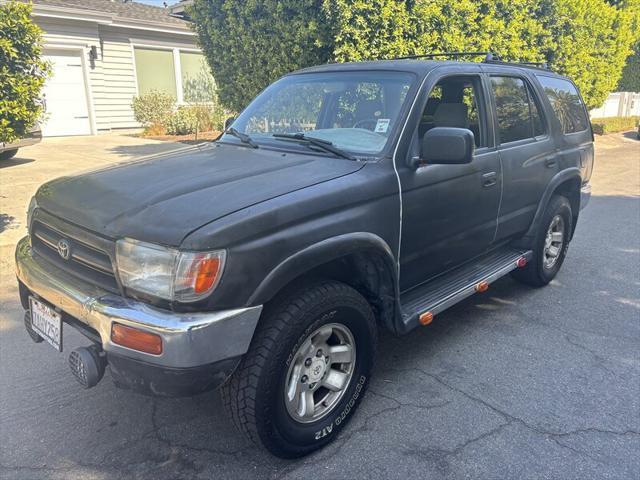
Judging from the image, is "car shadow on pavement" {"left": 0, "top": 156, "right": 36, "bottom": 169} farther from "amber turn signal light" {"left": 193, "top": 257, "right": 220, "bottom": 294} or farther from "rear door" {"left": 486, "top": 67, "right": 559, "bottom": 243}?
"amber turn signal light" {"left": 193, "top": 257, "right": 220, "bottom": 294}

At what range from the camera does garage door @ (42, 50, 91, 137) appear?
14766mm

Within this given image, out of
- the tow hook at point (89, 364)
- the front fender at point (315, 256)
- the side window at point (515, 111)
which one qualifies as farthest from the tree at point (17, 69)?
the side window at point (515, 111)

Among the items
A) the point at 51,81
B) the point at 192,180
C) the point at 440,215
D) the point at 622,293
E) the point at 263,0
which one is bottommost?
the point at 622,293

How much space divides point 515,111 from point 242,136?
223 centimetres

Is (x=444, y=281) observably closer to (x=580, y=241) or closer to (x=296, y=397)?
(x=296, y=397)

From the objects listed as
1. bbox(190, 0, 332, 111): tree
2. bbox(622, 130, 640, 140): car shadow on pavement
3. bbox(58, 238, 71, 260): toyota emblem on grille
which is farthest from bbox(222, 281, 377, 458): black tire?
bbox(622, 130, 640, 140): car shadow on pavement

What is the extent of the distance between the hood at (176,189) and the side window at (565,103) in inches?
109

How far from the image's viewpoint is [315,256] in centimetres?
255

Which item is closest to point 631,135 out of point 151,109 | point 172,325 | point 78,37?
point 151,109

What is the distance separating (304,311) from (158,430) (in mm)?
1169

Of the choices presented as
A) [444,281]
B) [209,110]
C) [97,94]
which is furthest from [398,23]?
[97,94]

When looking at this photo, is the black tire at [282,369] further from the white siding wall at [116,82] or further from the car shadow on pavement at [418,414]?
the white siding wall at [116,82]

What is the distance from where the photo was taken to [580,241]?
6633 mm

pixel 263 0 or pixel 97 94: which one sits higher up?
pixel 263 0
